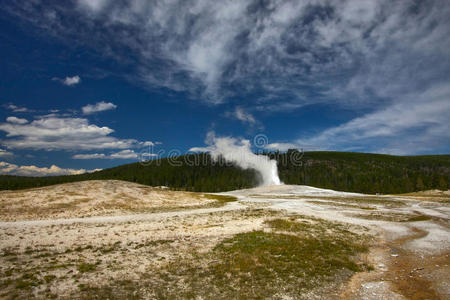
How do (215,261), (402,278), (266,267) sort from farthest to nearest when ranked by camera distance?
(215,261), (266,267), (402,278)

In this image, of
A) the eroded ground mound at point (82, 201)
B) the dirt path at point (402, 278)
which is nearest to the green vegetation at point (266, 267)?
the dirt path at point (402, 278)

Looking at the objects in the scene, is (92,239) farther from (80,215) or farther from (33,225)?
(80,215)

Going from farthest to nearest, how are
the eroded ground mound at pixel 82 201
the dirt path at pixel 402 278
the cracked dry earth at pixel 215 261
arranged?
1. the eroded ground mound at pixel 82 201
2. the cracked dry earth at pixel 215 261
3. the dirt path at pixel 402 278

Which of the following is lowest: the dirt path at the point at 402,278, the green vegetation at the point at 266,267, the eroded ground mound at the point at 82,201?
the dirt path at the point at 402,278

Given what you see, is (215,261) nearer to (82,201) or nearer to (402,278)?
(402,278)

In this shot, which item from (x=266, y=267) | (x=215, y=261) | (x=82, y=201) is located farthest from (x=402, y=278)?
(x=82, y=201)

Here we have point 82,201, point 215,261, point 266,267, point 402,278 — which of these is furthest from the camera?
point 82,201

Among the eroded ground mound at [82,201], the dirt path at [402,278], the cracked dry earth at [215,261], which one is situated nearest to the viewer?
the dirt path at [402,278]

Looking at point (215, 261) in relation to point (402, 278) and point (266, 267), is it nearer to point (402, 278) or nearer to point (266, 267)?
point (266, 267)

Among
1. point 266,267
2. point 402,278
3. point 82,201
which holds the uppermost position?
point 82,201

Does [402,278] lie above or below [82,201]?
below

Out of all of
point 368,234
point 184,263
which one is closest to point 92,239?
point 184,263

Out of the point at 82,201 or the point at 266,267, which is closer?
the point at 266,267

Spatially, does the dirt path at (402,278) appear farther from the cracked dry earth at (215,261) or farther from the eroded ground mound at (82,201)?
the eroded ground mound at (82,201)
